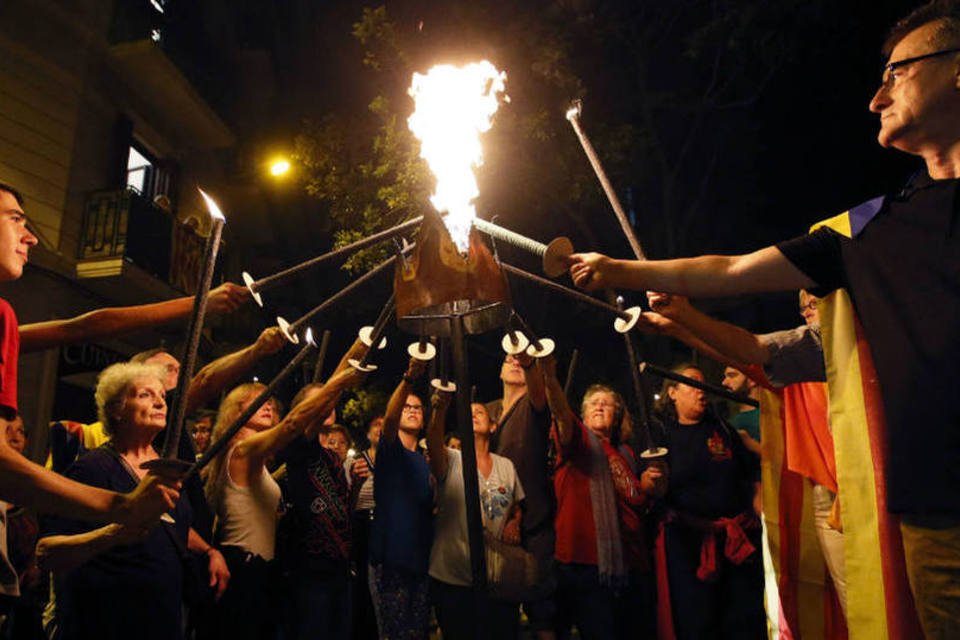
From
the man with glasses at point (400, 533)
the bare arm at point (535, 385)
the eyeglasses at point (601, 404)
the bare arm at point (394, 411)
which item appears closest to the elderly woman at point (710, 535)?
the eyeglasses at point (601, 404)

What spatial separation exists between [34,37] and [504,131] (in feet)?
27.3

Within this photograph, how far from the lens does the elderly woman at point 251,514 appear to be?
467cm

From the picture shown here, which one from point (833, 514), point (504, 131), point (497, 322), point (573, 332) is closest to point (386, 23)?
point (504, 131)

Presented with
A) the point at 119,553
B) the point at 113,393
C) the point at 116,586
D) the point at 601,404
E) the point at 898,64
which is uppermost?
the point at 898,64

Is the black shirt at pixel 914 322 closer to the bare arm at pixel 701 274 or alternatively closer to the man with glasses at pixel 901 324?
the man with glasses at pixel 901 324

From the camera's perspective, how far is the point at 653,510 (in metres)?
5.81

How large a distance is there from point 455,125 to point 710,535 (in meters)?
3.73

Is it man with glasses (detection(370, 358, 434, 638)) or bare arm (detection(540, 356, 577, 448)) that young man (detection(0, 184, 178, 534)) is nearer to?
man with glasses (detection(370, 358, 434, 638))

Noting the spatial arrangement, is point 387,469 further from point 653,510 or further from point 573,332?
point 573,332

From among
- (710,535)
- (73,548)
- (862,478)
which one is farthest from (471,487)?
(710,535)

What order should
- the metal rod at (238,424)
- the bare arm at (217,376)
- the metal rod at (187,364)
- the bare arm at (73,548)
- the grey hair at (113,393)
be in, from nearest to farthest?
the metal rod at (187,364)
the metal rod at (238,424)
the bare arm at (73,548)
the grey hair at (113,393)
the bare arm at (217,376)

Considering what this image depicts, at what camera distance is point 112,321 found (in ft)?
11.1

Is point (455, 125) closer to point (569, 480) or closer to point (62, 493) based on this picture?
point (62, 493)

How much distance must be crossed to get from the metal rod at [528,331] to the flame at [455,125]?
0.75 metres
